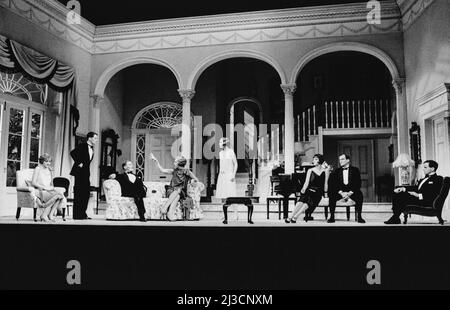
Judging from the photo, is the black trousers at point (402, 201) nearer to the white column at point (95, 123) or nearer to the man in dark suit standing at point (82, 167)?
the man in dark suit standing at point (82, 167)

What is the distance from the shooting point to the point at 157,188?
28.4 feet

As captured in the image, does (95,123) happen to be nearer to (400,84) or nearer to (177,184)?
(177,184)

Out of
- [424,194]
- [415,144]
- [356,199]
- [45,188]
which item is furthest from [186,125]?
[424,194]

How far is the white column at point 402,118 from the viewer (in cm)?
916

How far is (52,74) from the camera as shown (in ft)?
29.1

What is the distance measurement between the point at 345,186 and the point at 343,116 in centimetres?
494

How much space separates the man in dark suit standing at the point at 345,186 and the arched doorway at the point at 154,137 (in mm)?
6075

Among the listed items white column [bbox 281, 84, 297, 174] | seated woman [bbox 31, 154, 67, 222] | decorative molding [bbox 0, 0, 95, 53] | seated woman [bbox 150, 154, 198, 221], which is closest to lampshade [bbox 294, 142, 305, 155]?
white column [bbox 281, 84, 297, 174]

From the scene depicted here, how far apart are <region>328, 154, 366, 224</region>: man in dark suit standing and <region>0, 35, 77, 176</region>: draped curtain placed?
18.6 ft

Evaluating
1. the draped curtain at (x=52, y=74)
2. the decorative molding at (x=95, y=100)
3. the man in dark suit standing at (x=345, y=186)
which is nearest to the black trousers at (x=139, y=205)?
the draped curtain at (x=52, y=74)

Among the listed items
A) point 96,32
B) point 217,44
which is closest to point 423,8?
point 217,44

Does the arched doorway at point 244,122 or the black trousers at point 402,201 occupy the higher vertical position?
the arched doorway at point 244,122

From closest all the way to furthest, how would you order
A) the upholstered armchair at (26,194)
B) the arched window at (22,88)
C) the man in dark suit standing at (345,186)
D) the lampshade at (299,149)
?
1. the upholstered armchair at (26,194)
2. the man in dark suit standing at (345,186)
3. the arched window at (22,88)
4. the lampshade at (299,149)
